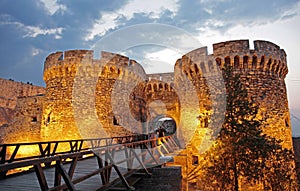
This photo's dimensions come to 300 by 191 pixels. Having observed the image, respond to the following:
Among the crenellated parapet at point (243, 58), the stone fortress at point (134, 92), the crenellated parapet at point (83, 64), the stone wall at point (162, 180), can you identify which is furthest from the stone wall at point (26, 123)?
the crenellated parapet at point (243, 58)

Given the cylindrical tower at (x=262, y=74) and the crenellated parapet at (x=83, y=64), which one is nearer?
the cylindrical tower at (x=262, y=74)

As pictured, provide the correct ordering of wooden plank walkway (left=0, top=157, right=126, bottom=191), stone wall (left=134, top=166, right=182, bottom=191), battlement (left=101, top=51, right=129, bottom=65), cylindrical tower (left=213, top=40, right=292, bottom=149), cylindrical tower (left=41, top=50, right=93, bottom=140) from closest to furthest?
wooden plank walkway (left=0, top=157, right=126, bottom=191) → stone wall (left=134, top=166, right=182, bottom=191) → cylindrical tower (left=213, top=40, right=292, bottom=149) → cylindrical tower (left=41, top=50, right=93, bottom=140) → battlement (left=101, top=51, right=129, bottom=65)

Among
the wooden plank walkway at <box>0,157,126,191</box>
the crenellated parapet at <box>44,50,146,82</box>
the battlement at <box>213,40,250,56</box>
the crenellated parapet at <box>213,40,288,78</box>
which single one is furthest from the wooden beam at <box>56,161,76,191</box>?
the battlement at <box>213,40,250,56</box>

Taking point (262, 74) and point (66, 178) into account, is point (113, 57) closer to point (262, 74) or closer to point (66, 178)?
point (262, 74)

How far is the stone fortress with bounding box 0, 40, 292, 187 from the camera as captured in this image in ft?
32.4

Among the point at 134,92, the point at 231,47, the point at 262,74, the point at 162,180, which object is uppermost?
the point at 231,47

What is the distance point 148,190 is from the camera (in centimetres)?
518

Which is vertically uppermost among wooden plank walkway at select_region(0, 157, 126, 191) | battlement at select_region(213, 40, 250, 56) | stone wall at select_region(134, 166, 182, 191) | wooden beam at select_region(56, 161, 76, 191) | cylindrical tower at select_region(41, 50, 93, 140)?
battlement at select_region(213, 40, 250, 56)

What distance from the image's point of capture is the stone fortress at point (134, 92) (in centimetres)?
988

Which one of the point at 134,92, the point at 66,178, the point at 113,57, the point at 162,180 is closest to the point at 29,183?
the point at 66,178

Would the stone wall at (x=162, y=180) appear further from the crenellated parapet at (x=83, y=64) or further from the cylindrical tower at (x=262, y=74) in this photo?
the crenellated parapet at (x=83, y=64)

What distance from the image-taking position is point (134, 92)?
13.4 m

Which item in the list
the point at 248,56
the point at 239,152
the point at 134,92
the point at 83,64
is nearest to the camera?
the point at 239,152

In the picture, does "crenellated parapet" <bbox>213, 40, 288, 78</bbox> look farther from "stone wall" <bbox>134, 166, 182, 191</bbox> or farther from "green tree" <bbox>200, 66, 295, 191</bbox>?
"stone wall" <bbox>134, 166, 182, 191</bbox>
